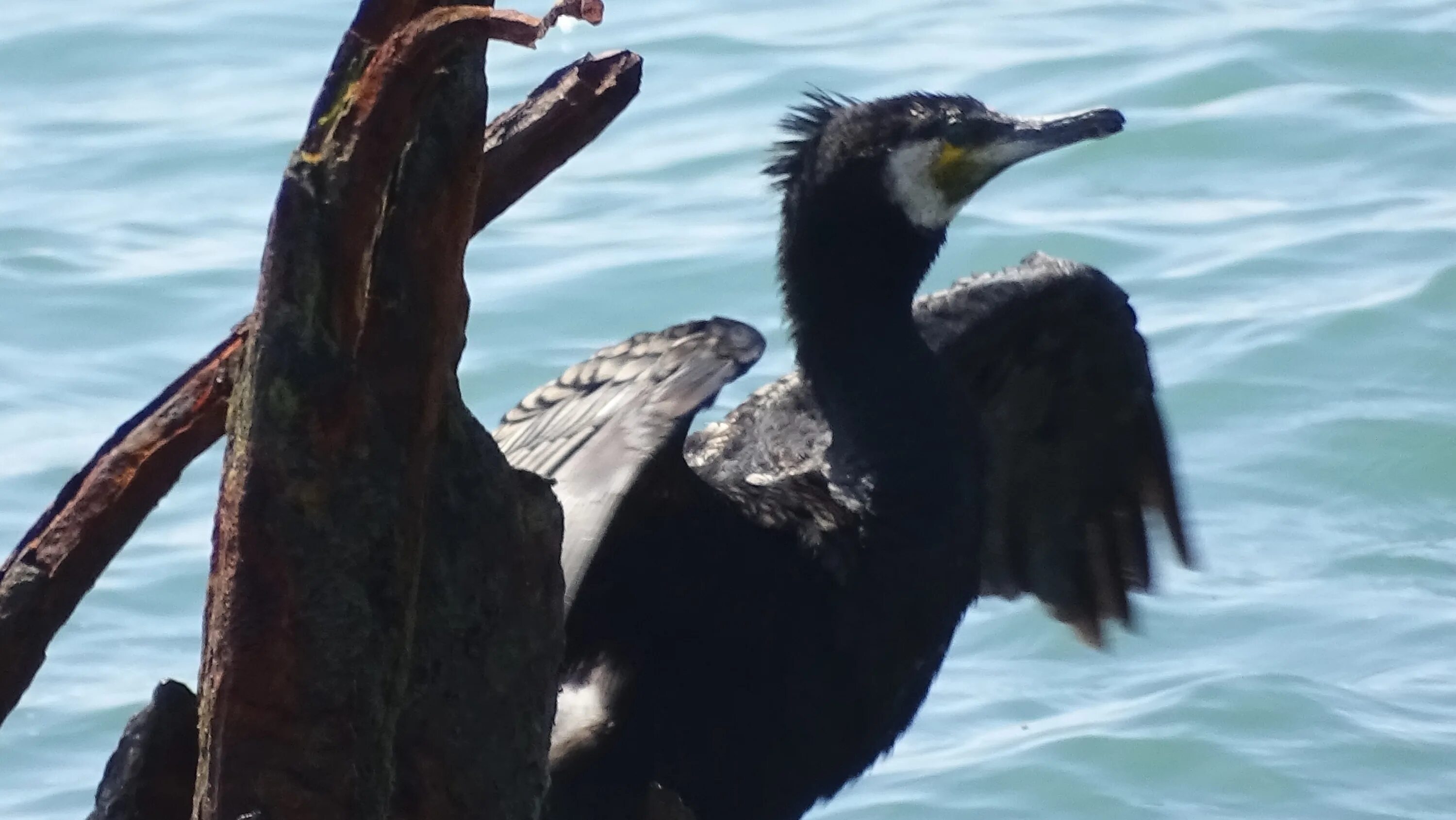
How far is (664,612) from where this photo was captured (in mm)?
2996

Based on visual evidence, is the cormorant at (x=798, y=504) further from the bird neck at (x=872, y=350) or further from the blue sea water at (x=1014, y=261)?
the blue sea water at (x=1014, y=261)

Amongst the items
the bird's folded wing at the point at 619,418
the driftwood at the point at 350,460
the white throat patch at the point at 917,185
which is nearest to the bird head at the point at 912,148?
the white throat patch at the point at 917,185

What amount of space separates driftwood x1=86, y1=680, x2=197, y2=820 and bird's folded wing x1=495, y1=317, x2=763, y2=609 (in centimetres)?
77

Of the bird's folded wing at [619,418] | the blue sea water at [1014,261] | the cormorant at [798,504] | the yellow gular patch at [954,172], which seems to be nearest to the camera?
the bird's folded wing at [619,418]

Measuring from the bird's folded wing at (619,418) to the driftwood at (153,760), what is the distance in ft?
2.52

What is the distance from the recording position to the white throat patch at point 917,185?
3145 mm

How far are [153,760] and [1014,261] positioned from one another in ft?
17.0

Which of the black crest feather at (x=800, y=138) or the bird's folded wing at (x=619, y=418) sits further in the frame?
the black crest feather at (x=800, y=138)

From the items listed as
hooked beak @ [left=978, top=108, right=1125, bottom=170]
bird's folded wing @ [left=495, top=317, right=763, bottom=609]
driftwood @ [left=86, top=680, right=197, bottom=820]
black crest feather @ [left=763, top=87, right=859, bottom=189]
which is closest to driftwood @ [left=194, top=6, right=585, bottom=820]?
driftwood @ [left=86, top=680, right=197, bottom=820]

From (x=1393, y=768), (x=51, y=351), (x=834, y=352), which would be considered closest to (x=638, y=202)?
(x=51, y=351)

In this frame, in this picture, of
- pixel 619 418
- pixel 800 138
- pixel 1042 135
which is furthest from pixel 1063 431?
pixel 619 418

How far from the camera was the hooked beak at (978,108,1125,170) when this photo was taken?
327 cm

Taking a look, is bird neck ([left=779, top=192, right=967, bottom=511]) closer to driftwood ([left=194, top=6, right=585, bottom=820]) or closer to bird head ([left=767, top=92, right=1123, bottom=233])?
bird head ([left=767, top=92, right=1123, bottom=233])

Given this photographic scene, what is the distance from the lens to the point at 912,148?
10.3ft
